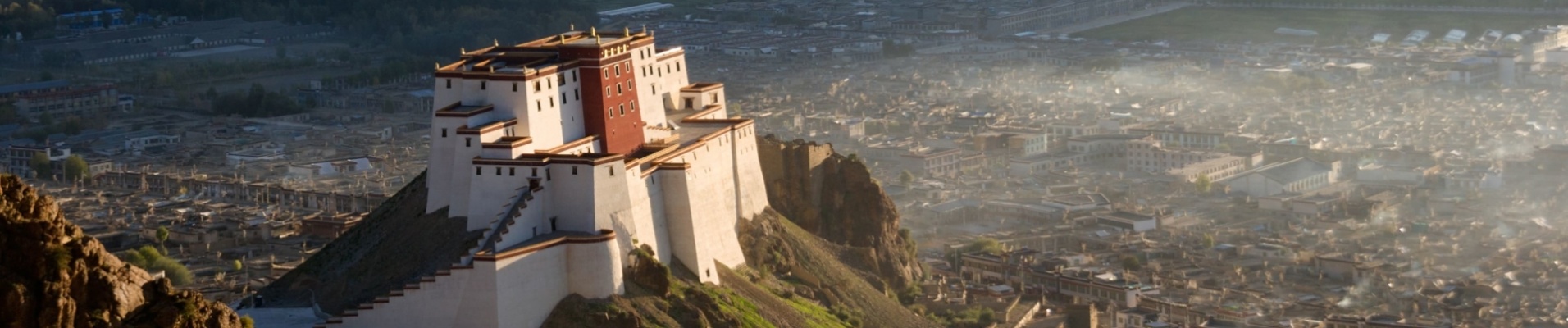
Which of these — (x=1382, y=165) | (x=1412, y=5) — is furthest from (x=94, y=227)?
(x=1412, y=5)

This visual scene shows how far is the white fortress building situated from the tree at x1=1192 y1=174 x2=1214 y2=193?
2686 centimetres

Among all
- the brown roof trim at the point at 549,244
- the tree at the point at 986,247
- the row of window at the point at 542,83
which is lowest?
the tree at the point at 986,247

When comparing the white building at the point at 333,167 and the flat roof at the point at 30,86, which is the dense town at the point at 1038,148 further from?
the flat roof at the point at 30,86

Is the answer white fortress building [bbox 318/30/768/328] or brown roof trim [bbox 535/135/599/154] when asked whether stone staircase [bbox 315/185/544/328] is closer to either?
white fortress building [bbox 318/30/768/328]

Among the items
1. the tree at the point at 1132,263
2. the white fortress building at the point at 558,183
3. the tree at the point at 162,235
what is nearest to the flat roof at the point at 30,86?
the tree at the point at 162,235

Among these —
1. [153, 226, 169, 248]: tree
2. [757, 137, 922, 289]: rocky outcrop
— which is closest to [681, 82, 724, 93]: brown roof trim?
[757, 137, 922, 289]: rocky outcrop

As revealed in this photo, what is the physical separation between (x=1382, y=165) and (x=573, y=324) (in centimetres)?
3990

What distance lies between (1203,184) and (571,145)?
3227 centimetres

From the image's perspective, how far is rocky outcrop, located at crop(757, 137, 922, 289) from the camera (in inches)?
1951

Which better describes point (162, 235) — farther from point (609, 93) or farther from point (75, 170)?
point (609, 93)

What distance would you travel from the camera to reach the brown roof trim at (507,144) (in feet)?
130

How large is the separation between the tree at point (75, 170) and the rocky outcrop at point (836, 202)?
28854 millimetres

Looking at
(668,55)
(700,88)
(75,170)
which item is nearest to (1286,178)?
(700,88)

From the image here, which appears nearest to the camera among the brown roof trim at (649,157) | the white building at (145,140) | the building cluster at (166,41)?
the brown roof trim at (649,157)
